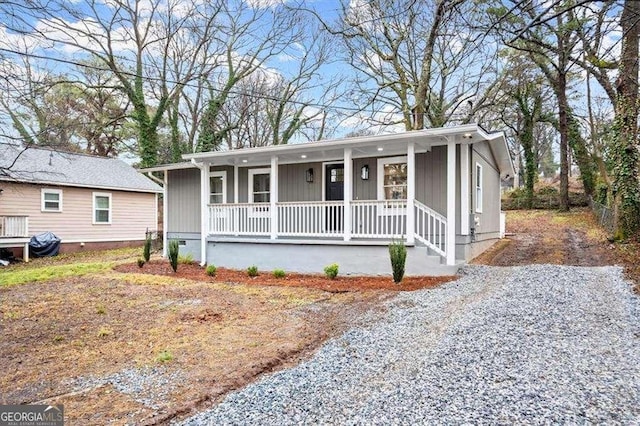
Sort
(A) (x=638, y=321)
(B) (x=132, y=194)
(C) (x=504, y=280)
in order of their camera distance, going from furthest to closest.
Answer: (B) (x=132, y=194)
(C) (x=504, y=280)
(A) (x=638, y=321)

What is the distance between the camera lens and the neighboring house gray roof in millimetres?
15711

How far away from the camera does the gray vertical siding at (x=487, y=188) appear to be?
33.2 feet

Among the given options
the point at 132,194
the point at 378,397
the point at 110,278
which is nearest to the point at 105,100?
the point at 132,194

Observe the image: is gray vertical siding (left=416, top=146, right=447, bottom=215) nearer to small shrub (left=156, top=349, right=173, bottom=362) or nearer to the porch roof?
the porch roof

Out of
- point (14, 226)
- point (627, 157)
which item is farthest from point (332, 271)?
point (14, 226)

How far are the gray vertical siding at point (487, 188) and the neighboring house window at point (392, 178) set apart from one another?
5.48ft

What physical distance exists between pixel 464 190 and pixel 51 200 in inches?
613

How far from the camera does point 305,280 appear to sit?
29.2 feet

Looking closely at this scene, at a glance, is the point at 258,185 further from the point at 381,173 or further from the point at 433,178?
the point at 433,178

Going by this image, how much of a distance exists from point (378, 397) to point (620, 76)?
459 inches

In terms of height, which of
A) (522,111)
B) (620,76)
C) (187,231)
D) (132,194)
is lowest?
(187,231)

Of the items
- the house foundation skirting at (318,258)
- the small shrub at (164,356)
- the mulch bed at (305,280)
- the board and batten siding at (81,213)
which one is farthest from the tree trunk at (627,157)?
the board and batten siding at (81,213)

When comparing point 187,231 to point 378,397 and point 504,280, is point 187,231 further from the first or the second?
point 378,397

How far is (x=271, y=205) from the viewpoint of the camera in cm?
1035
